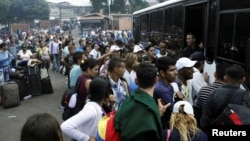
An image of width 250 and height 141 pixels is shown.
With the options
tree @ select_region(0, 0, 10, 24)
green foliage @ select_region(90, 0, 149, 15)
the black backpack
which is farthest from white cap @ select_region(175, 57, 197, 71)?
tree @ select_region(0, 0, 10, 24)

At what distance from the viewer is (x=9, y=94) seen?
8.80m

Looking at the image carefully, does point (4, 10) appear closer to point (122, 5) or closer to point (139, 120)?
point (122, 5)

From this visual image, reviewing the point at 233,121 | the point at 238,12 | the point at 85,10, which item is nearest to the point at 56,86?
the point at 238,12

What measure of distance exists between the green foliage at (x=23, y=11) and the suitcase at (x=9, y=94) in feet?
154

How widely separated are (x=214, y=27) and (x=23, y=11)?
195 ft

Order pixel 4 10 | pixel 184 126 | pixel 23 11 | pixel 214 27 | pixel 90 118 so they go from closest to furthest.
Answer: pixel 184 126 → pixel 90 118 → pixel 214 27 → pixel 4 10 → pixel 23 11

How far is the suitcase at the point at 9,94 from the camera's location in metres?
8.77

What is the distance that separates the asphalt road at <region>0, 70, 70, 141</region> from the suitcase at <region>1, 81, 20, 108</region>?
148mm

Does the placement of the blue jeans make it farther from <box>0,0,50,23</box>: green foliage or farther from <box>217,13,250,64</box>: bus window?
<box>0,0,50,23</box>: green foliage

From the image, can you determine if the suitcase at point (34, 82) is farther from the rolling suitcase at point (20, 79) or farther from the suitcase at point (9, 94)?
the suitcase at point (9, 94)

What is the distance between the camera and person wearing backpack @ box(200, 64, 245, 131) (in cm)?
346

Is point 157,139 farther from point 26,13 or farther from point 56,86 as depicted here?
point 26,13

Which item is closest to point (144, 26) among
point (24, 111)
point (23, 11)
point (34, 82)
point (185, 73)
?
point (34, 82)

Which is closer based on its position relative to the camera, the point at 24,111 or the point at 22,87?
the point at 24,111
